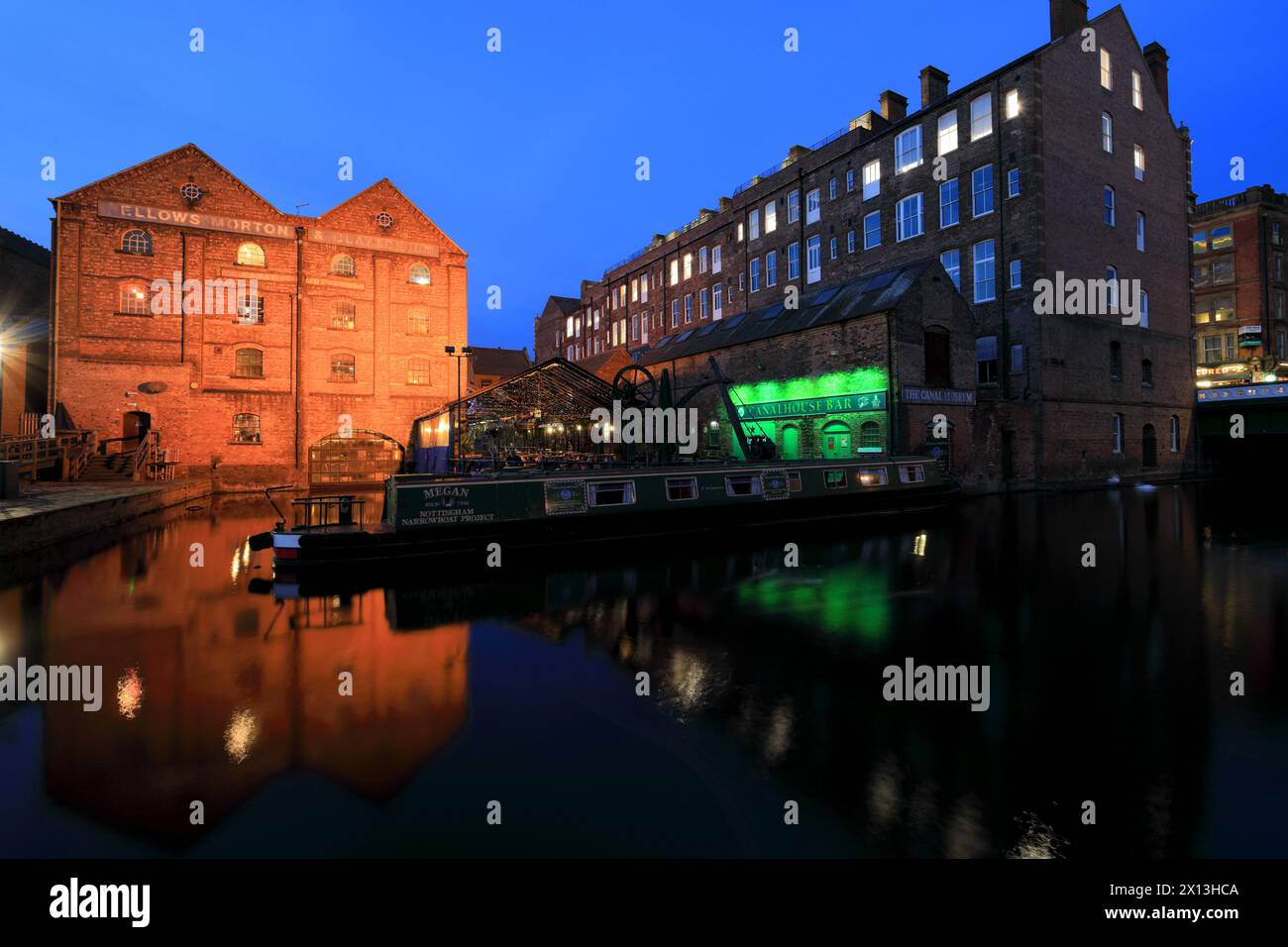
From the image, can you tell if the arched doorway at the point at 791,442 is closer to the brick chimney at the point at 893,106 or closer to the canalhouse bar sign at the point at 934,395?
the canalhouse bar sign at the point at 934,395

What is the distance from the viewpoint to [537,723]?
4.71 metres

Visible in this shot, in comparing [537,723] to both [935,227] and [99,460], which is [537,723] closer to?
[99,460]

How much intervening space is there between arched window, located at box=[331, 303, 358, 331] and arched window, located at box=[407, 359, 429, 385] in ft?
9.76

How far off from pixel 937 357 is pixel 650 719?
913 inches

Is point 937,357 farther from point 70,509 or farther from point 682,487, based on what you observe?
point 70,509

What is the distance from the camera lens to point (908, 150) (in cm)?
2992

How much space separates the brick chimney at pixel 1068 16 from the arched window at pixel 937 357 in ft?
53.0

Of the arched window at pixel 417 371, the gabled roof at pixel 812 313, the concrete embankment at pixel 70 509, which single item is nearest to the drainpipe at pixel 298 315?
A: the arched window at pixel 417 371

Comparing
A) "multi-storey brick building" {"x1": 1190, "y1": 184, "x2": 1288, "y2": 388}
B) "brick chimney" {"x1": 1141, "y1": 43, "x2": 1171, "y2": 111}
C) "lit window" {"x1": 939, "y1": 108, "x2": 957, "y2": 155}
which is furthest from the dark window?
"multi-storey brick building" {"x1": 1190, "y1": 184, "x2": 1288, "y2": 388}

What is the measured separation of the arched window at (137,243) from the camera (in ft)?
82.0

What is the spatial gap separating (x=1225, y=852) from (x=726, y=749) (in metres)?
2.68

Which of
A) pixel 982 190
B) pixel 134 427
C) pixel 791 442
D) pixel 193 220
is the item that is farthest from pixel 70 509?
pixel 982 190

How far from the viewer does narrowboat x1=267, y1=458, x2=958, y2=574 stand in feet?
35.0

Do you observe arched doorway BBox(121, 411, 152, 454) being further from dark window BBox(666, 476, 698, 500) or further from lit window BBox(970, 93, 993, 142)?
lit window BBox(970, 93, 993, 142)
